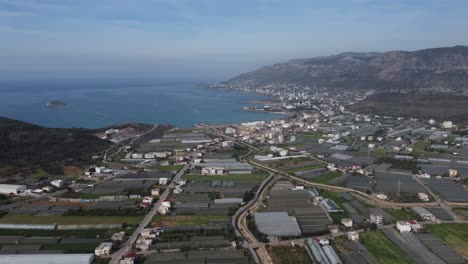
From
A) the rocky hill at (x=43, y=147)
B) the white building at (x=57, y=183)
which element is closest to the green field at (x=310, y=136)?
the rocky hill at (x=43, y=147)

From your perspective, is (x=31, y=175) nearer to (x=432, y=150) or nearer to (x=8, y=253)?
(x=8, y=253)

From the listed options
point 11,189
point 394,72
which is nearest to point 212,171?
point 11,189

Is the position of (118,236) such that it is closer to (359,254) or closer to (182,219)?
(182,219)

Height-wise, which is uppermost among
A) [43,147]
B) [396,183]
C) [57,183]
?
[43,147]

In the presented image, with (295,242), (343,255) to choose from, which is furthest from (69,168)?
(343,255)

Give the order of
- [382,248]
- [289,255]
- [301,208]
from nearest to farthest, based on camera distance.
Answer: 1. [289,255]
2. [382,248]
3. [301,208]

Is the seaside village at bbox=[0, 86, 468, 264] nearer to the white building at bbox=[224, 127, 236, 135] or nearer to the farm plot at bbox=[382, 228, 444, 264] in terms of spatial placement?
the farm plot at bbox=[382, 228, 444, 264]
